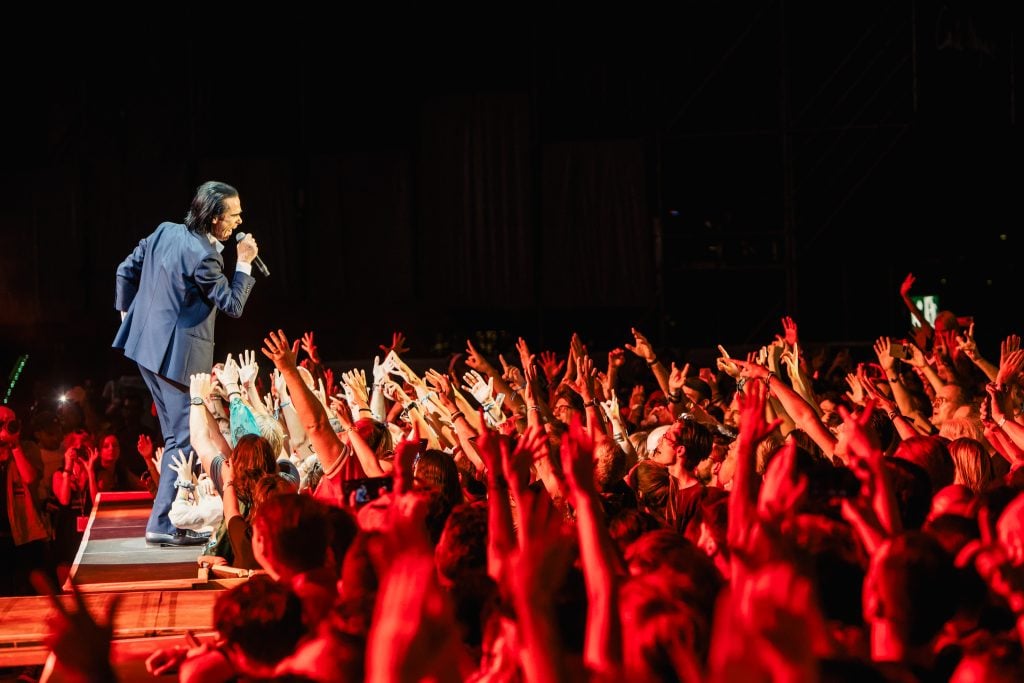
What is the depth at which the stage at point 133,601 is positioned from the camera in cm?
407

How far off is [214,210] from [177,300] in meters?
0.44

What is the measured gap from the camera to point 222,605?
254 centimetres

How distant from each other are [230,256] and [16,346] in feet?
9.05

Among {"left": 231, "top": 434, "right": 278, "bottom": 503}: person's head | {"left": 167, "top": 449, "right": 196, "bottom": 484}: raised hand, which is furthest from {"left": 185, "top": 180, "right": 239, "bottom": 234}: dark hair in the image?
{"left": 231, "top": 434, "right": 278, "bottom": 503}: person's head

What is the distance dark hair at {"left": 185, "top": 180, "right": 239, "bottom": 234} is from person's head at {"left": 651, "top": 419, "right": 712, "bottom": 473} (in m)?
2.39

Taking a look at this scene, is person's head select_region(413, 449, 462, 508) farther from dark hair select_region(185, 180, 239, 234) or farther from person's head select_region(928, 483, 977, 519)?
dark hair select_region(185, 180, 239, 234)

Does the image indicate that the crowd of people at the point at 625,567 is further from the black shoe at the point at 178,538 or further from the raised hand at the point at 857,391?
the raised hand at the point at 857,391

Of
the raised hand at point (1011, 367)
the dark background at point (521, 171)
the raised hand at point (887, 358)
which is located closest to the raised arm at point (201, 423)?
the raised hand at point (1011, 367)

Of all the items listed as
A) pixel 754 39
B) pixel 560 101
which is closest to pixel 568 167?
pixel 560 101

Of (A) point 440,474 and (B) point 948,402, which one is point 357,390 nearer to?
(A) point 440,474

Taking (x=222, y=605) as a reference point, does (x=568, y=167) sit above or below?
above

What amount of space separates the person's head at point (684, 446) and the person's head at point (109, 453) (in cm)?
531

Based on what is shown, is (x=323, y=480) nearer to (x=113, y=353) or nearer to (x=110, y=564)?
(x=110, y=564)

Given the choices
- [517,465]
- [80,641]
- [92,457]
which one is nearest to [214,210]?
[92,457]
